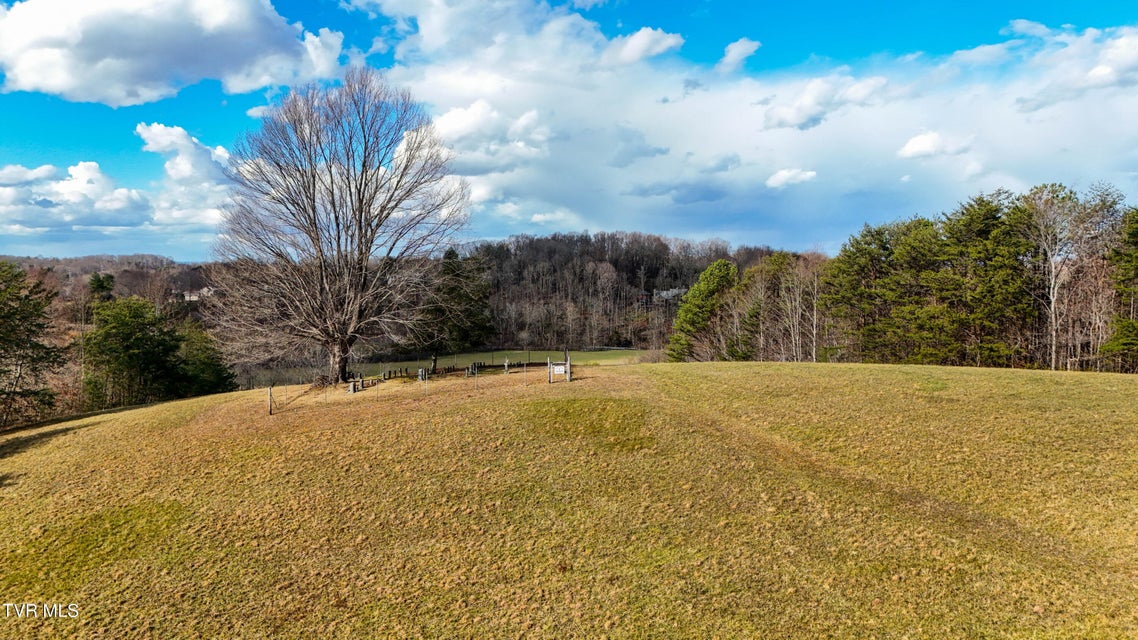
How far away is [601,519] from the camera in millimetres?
10188

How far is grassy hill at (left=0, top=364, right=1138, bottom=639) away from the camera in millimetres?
7574

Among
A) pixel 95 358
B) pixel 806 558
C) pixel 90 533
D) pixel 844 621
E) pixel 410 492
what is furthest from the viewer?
pixel 95 358

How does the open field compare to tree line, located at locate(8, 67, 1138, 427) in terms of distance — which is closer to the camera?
tree line, located at locate(8, 67, 1138, 427)

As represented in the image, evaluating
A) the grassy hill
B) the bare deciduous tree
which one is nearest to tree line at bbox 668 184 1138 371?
the bare deciduous tree

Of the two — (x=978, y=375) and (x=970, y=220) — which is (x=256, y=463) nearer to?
(x=978, y=375)

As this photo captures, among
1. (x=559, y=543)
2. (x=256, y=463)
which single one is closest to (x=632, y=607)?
(x=559, y=543)

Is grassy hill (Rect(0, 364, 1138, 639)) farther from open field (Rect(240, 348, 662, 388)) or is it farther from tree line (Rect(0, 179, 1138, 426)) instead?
open field (Rect(240, 348, 662, 388))

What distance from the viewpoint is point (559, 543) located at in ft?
30.9

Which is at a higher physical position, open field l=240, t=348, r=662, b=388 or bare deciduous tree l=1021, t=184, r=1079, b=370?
bare deciduous tree l=1021, t=184, r=1079, b=370

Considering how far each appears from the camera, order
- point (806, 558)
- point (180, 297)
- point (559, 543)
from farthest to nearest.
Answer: point (180, 297), point (559, 543), point (806, 558)

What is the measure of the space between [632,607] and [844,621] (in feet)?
9.72

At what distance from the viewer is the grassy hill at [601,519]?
24.8ft

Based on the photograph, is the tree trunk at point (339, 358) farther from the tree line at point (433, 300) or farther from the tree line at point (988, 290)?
the tree line at point (988, 290)

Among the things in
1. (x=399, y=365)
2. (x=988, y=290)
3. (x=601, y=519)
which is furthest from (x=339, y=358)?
(x=988, y=290)
